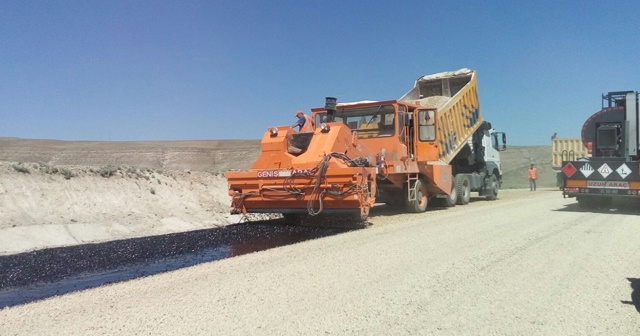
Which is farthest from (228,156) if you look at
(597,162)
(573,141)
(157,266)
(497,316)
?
(497,316)

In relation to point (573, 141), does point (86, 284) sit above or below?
below

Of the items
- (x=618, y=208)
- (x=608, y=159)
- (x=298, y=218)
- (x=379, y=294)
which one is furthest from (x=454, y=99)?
(x=379, y=294)

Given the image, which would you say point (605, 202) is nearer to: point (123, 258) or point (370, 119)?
point (370, 119)

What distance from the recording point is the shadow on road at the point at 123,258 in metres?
5.73

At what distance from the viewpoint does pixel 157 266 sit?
6.59m

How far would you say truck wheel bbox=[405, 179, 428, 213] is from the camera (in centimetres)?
A: 1209

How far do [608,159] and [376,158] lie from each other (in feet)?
21.6

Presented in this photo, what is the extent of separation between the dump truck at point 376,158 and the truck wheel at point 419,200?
1.0 inches

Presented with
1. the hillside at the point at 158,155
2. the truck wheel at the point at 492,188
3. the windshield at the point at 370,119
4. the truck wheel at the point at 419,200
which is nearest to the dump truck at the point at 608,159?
the truck wheel at the point at 419,200

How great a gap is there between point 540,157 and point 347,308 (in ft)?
181

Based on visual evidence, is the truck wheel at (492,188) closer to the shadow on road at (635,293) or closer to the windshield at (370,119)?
the windshield at (370,119)

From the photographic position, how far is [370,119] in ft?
39.6

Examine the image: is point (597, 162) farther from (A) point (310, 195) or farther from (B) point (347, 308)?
(B) point (347, 308)

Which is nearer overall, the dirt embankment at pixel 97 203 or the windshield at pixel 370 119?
the dirt embankment at pixel 97 203
